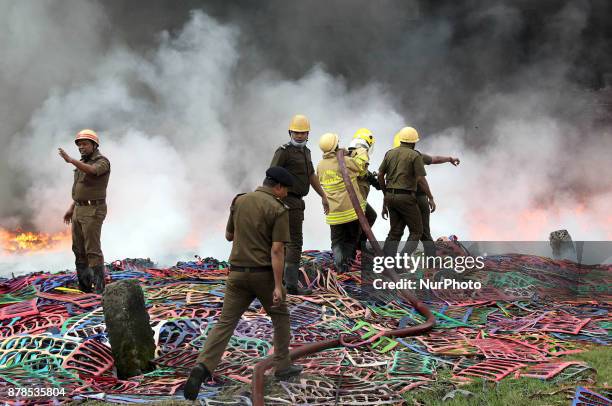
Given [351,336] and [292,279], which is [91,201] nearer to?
[292,279]

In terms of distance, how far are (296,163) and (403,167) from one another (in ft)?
7.36

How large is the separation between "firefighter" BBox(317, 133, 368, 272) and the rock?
3972mm

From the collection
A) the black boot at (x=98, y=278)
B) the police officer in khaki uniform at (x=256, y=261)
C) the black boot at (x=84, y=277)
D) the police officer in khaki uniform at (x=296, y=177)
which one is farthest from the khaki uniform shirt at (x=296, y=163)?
the black boot at (x=84, y=277)

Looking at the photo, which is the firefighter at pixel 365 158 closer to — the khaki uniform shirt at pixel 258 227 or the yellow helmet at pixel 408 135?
the yellow helmet at pixel 408 135

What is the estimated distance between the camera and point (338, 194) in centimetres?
970

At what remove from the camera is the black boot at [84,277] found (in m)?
9.09

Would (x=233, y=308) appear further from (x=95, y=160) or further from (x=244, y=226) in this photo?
(x=95, y=160)

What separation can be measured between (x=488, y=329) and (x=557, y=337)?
Result: 34.0 inches

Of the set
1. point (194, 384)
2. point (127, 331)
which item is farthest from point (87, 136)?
point (194, 384)

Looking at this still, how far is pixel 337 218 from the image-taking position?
9.73 metres

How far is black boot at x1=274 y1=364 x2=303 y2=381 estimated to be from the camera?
584 cm

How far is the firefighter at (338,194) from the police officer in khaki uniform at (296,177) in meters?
1.27

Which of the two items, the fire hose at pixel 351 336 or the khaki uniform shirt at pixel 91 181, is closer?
the fire hose at pixel 351 336

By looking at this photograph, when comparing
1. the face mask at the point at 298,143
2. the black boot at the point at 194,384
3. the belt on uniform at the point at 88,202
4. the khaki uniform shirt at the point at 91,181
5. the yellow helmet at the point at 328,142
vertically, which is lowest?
the black boot at the point at 194,384
